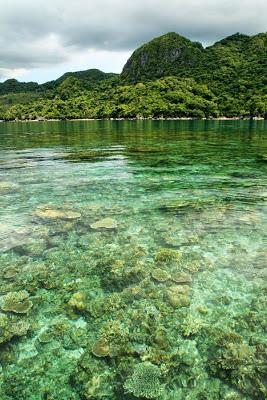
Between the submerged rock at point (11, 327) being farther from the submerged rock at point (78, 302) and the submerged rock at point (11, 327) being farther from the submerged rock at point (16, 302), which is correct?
the submerged rock at point (78, 302)

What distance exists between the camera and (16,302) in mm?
8359

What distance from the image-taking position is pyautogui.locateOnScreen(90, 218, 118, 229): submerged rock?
1335 centimetres

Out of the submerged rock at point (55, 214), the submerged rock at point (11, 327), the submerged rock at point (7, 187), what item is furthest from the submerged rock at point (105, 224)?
the submerged rock at point (7, 187)

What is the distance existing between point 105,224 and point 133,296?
528cm

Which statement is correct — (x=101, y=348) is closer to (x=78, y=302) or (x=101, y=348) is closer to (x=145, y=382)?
(x=145, y=382)

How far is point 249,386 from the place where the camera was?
5.96 m

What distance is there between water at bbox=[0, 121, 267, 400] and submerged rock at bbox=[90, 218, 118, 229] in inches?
1.7

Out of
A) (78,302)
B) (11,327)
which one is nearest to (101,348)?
(78,302)

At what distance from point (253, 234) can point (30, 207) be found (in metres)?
10.4

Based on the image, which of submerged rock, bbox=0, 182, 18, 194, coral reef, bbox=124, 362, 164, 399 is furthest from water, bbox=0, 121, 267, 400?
submerged rock, bbox=0, 182, 18, 194

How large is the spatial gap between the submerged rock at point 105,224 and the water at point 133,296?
43mm

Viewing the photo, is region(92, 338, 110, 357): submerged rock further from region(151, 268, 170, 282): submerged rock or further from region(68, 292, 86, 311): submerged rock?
region(151, 268, 170, 282): submerged rock

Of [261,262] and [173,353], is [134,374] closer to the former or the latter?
[173,353]

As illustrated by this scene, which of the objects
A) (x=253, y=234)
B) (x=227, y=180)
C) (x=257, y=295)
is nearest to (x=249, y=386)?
(x=257, y=295)
